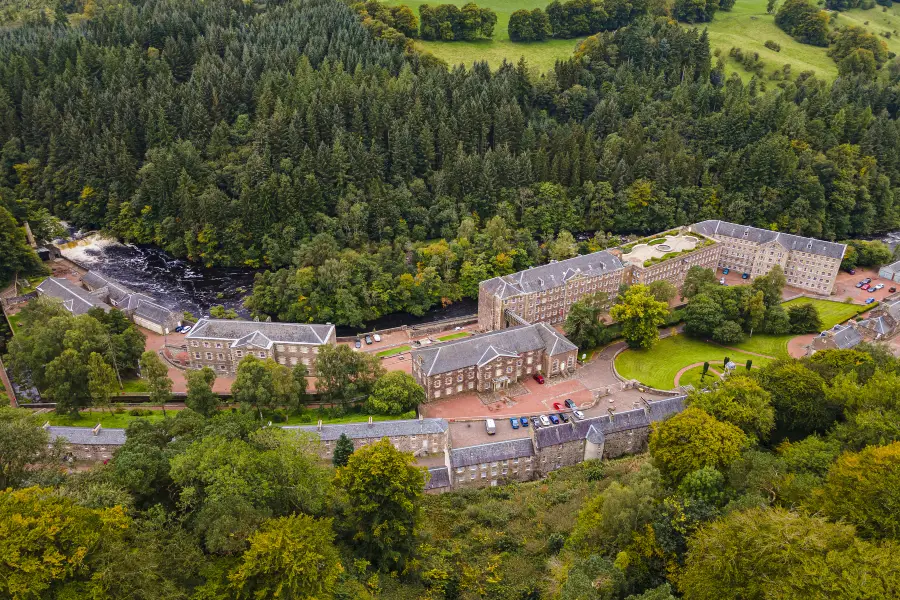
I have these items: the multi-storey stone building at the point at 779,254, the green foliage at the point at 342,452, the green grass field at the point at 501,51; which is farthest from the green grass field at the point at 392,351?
the green grass field at the point at 501,51

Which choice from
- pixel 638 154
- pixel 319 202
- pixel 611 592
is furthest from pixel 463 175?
pixel 611 592

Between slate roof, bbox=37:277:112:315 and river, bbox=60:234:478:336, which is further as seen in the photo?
river, bbox=60:234:478:336

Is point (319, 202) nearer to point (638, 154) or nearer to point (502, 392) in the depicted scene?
point (502, 392)

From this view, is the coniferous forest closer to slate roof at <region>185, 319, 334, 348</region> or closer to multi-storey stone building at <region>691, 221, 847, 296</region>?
multi-storey stone building at <region>691, 221, 847, 296</region>

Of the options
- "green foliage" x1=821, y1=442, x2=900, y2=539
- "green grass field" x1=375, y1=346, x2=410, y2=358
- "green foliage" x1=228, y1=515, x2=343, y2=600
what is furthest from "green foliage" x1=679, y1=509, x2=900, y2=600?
"green grass field" x1=375, y1=346, x2=410, y2=358

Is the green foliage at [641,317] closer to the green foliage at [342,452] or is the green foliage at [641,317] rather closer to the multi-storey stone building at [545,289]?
the multi-storey stone building at [545,289]

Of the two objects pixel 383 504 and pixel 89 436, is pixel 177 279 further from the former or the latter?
pixel 383 504

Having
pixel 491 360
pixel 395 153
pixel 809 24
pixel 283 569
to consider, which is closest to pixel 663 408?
pixel 491 360
